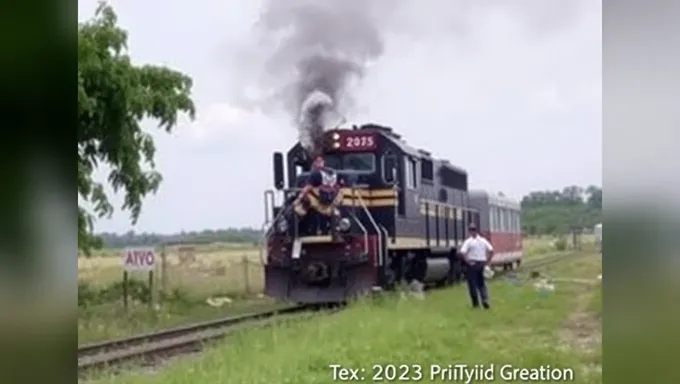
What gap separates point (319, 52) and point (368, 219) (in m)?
0.48

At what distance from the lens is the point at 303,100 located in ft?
9.45

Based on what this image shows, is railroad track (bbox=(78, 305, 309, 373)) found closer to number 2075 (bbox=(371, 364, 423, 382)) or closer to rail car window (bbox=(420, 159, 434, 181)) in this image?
number 2075 (bbox=(371, 364, 423, 382))

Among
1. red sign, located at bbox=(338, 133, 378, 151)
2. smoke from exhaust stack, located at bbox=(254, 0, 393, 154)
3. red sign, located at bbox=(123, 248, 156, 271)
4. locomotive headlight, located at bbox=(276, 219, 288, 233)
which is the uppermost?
smoke from exhaust stack, located at bbox=(254, 0, 393, 154)

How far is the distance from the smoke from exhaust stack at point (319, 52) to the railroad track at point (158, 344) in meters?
0.57

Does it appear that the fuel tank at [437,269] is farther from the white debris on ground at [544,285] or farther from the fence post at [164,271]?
the fence post at [164,271]

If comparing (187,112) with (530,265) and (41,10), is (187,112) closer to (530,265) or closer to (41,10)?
(41,10)

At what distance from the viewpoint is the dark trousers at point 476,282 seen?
2.90 meters

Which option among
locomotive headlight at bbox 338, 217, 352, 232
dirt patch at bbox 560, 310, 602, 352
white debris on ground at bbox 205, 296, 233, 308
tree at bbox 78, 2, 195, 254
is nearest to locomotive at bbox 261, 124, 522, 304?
locomotive headlight at bbox 338, 217, 352, 232

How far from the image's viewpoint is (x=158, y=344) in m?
2.90

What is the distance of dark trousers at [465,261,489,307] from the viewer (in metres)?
2.90

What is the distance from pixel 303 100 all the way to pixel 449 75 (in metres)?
0.40

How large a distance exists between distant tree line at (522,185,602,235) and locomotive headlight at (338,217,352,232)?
0.48 meters

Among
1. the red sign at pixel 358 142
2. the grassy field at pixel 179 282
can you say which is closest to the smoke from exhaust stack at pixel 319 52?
the red sign at pixel 358 142

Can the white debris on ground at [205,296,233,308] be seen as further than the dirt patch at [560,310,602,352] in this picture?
Yes
